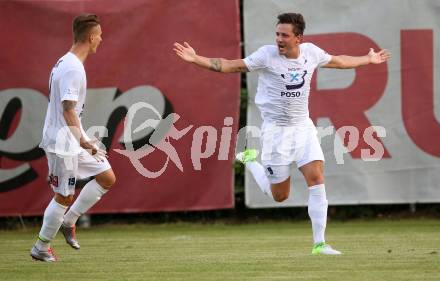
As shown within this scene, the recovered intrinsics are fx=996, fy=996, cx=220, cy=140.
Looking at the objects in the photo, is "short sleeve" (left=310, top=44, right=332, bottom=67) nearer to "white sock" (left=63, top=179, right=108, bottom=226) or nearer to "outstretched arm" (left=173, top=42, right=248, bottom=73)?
"outstretched arm" (left=173, top=42, right=248, bottom=73)

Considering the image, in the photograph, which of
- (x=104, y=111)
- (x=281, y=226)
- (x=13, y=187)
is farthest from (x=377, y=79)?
(x=13, y=187)

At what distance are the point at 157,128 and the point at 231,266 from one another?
188 inches

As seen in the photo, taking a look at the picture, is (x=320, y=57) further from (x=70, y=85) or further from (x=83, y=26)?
(x=70, y=85)

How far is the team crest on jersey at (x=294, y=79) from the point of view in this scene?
30.5ft

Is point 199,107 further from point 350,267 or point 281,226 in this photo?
point 350,267

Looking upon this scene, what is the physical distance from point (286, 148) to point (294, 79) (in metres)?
0.68

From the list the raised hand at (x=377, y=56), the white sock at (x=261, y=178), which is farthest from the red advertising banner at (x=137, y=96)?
the raised hand at (x=377, y=56)

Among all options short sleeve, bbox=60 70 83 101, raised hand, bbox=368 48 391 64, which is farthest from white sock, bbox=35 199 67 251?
raised hand, bbox=368 48 391 64

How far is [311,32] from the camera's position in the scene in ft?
41.5

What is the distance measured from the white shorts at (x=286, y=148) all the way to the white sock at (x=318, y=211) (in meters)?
0.29

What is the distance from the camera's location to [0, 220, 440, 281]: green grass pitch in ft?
25.4

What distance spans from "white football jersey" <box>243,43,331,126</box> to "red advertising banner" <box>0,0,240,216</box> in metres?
3.20

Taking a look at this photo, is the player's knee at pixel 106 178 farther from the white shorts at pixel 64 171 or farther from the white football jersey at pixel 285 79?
the white football jersey at pixel 285 79

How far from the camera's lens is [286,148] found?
31.2ft
